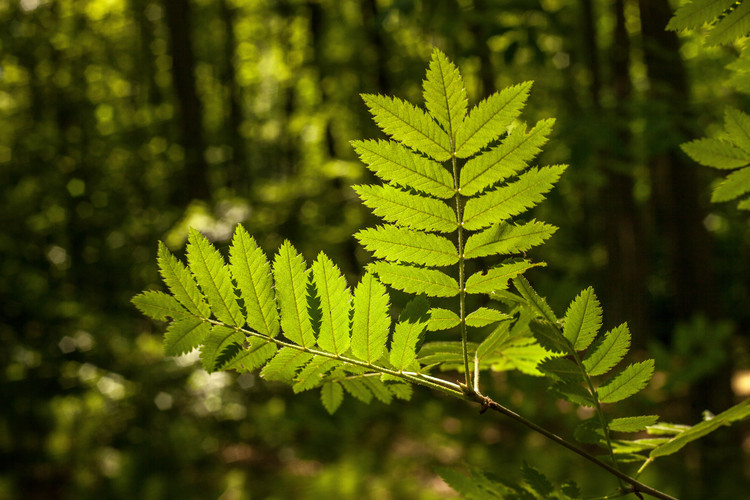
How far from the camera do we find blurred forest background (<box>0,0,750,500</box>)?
350cm

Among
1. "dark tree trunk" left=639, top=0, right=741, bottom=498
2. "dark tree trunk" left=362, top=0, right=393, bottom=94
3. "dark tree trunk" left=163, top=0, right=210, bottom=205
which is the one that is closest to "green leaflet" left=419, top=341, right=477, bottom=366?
"dark tree trunk" left=639, top=0, right=741, bottom=498

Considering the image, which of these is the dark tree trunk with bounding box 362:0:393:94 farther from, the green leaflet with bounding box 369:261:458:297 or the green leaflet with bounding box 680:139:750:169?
the green leaflet with bounding box 369:261:458:297

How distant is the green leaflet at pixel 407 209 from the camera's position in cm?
70

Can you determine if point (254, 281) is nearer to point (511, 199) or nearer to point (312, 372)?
point (312, 372)

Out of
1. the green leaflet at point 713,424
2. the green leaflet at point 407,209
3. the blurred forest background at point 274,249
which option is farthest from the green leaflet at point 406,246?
the blurred forest background at point 274,249

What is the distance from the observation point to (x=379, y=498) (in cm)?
548

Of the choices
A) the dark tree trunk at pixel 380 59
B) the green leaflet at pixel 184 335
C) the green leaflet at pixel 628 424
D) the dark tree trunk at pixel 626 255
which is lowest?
the dark tree trunk at pixel 626 255

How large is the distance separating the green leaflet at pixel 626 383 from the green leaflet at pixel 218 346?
0.49m

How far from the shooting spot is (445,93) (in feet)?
2.20

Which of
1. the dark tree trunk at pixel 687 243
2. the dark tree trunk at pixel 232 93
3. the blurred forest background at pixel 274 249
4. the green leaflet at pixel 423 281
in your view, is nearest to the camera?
the green leaflet at pixel 423 281

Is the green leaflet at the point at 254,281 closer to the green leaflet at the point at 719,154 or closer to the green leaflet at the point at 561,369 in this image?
the green leaflet at the point at 561,369

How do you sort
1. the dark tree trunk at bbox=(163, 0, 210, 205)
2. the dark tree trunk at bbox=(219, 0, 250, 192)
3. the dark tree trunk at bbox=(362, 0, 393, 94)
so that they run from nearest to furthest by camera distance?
the dark tree trunk at bbox=(362, 0, 393, 94), the dark tree trunk at bbox=(163, 0, 210, 205), the dark tree trunk at bbox=(219, 0, 250, 192)

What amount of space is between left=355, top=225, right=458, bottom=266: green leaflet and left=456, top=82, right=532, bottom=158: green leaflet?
0.12 meters

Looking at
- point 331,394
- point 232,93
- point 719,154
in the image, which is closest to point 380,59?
point 719,154
